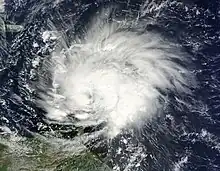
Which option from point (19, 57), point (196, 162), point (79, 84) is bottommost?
point (196, 162)

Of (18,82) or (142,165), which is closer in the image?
(142,165)

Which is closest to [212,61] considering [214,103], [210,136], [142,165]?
[214,103]

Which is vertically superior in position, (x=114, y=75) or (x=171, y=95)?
(x=114, y=75)

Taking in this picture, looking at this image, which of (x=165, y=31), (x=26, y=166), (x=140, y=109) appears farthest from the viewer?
(x=165, y=31)

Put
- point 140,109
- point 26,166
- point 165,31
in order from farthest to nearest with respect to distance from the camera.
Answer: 1. point 165,31
2. point 140,109
3. point 26,166

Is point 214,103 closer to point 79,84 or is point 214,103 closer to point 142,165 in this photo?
point 142,165

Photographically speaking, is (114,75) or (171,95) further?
(114,75)

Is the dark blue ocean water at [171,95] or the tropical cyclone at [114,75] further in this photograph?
the tropical cyclone at [114,75]

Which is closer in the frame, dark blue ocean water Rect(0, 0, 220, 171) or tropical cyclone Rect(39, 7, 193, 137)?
dark blue ocean water Rect(0, 0, 220, 171)
